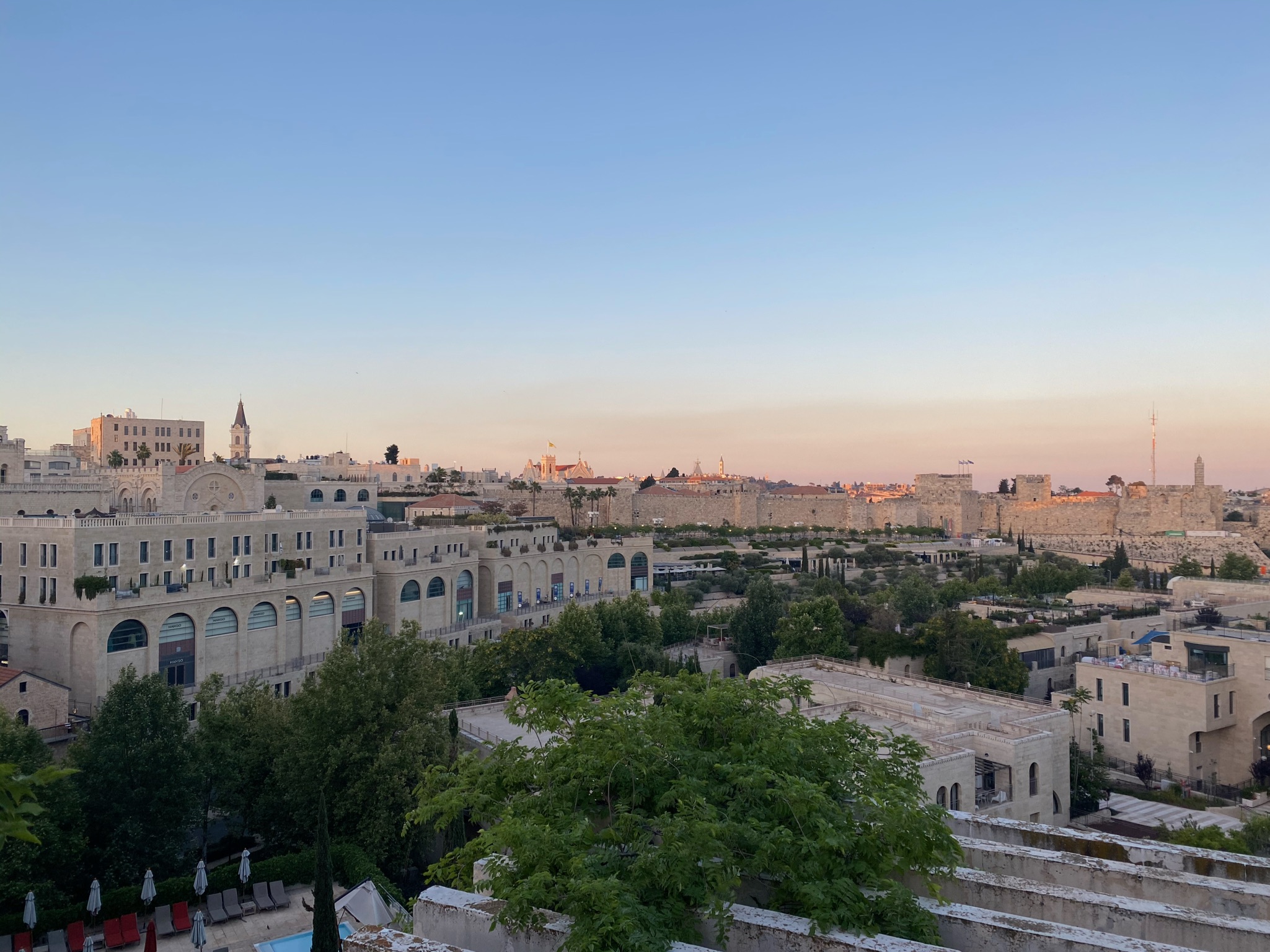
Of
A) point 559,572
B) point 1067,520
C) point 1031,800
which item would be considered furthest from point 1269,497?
point 1031,800

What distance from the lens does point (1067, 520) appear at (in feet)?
313

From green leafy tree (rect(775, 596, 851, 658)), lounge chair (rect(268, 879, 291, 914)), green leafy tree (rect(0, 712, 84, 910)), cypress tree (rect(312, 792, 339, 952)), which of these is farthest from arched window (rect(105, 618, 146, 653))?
green leafy tree (rect(775, 596, 851, 658))

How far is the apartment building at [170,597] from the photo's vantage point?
25875mm

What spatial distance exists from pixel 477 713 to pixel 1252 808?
22291mm

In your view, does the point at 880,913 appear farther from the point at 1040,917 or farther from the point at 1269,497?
the point at 1269,497

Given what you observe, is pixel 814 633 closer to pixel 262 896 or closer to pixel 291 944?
pixel 262 896

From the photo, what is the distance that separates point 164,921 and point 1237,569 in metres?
71.3

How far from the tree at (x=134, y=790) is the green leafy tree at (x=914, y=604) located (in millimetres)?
36082

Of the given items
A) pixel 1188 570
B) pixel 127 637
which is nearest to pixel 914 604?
pixel 1188 570

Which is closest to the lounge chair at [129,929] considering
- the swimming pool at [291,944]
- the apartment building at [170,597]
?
the swimming pool at [291,944]

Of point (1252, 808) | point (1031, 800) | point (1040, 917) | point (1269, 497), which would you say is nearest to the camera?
point (1040, 917)

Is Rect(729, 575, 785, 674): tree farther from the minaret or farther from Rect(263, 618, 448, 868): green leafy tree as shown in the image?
the minaret

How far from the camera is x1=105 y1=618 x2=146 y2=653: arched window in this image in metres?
26.1

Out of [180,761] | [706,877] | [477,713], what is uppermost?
[706,877]
